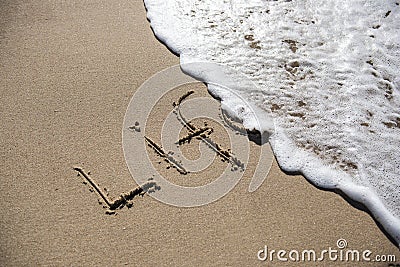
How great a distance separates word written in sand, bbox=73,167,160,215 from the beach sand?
0.08ft

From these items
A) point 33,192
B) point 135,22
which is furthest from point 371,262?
point 135,22

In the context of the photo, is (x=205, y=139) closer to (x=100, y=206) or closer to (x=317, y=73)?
(x=100, y=206)

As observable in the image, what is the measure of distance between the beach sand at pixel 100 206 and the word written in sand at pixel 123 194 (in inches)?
0.9

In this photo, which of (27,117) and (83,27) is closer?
(27,117)

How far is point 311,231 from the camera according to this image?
64.7 inches

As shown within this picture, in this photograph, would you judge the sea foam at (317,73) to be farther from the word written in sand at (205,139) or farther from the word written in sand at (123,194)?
the word written in sand at (123,194)

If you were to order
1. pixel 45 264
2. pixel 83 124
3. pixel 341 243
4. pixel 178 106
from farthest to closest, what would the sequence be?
pixel 178 106, pixel 83 124, pixel 341 243, pixel 45 264

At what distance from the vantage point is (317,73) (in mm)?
2410

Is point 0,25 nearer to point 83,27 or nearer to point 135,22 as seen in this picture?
point 83,27

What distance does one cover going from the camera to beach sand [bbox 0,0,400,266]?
1544mm

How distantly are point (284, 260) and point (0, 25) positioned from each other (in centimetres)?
208

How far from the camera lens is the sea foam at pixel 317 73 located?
6.30ft

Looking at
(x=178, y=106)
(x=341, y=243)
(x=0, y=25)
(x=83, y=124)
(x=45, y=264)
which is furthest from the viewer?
(x=0, y=25)

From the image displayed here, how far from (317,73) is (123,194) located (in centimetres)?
133
